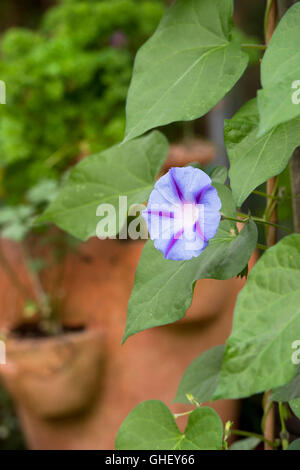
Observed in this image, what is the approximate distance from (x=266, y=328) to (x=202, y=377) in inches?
9.8

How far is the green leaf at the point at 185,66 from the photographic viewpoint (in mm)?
440

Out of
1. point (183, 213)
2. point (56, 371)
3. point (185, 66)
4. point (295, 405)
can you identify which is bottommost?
point (56, 371)

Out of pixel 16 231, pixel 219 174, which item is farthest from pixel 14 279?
pixel 219 174

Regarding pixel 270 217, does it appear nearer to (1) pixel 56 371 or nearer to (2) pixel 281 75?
(2) pixel 281 75

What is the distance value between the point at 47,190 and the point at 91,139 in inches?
6.6

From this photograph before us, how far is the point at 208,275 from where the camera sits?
428 mm

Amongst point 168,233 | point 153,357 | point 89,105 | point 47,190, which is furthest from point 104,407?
point 168,233

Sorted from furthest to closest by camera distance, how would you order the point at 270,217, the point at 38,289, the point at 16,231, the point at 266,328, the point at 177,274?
the point at 38,289, the point at 16,231, the point at 270,217, the point at 177,274, the point at 266,328

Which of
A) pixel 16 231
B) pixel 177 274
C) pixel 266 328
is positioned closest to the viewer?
pixel 266 328

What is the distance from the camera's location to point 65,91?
120cm

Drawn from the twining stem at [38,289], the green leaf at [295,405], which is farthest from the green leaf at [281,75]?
the twining stem at [38,289]

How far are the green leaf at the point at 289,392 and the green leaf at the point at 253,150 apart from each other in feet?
0.51

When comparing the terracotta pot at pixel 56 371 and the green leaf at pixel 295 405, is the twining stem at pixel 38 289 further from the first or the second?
the green leaf at pixel 295 405

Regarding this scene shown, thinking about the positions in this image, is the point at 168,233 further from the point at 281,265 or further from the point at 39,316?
the point at 39,316
